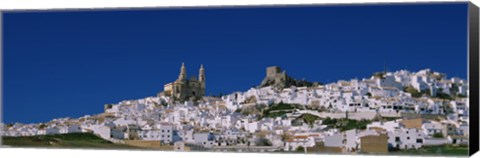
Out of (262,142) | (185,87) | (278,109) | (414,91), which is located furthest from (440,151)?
(185,87)

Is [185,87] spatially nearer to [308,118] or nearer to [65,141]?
[308,118]

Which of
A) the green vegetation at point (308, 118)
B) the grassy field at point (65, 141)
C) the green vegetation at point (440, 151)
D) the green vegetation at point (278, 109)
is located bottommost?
the green vegetation at point (440, 151)

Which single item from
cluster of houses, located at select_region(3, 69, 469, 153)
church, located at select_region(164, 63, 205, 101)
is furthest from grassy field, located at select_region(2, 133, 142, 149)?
church, located at select_region(164, 63, 205, 101)

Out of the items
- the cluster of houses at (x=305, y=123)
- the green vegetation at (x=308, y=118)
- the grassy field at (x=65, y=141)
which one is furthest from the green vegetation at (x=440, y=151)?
the grassy field at (x=65, y=141)

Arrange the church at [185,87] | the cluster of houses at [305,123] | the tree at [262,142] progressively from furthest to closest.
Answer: the church at [185,87], the tree at [262,142], the cluster of houses at [305,123]

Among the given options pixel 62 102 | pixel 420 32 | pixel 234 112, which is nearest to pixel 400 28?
pixel 420 32

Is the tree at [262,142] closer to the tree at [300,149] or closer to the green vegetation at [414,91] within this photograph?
the tree at [300,149]
